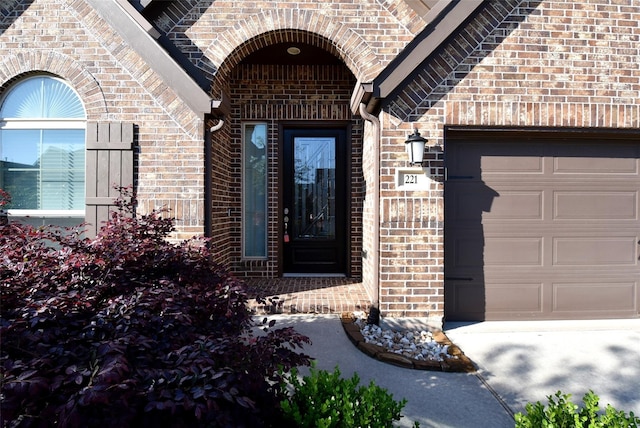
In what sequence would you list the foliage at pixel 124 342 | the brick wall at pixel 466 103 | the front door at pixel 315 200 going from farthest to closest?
1. the front door at pixel 315 200
2. the brick wall at pixel 466 103
3. the foliage at pixel 124 342

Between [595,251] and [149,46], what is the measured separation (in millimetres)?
5888

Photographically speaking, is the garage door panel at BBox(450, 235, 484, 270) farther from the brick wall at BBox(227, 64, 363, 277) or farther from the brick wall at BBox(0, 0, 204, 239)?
the brick wall at BBox(0, 0, 204, 239)

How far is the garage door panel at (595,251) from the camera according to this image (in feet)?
13.9

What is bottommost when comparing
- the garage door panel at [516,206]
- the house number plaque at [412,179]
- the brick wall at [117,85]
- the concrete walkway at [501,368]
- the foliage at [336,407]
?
the concrete walkway at [501,368]

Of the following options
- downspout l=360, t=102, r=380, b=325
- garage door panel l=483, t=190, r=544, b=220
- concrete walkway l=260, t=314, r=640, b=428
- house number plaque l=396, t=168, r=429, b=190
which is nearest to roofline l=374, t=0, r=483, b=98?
downspout l=360, t=102, r=380, b=325

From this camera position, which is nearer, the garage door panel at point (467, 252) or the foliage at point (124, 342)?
the foliage at point (124, 342)

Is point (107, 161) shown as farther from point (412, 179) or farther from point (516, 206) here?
point (516, 206)

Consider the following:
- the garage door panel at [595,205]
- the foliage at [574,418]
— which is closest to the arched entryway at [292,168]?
the garage door panel at [595,205]

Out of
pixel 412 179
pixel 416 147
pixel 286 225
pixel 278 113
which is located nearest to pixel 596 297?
pixel 412 179

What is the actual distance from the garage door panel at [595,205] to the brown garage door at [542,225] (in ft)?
0.04

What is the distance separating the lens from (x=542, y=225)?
4.22 m

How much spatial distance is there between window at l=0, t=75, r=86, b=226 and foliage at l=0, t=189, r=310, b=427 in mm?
2195

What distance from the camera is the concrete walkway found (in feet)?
8.29

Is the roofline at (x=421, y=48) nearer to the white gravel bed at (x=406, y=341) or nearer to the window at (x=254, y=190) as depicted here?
the window at (x=254, y=190)
